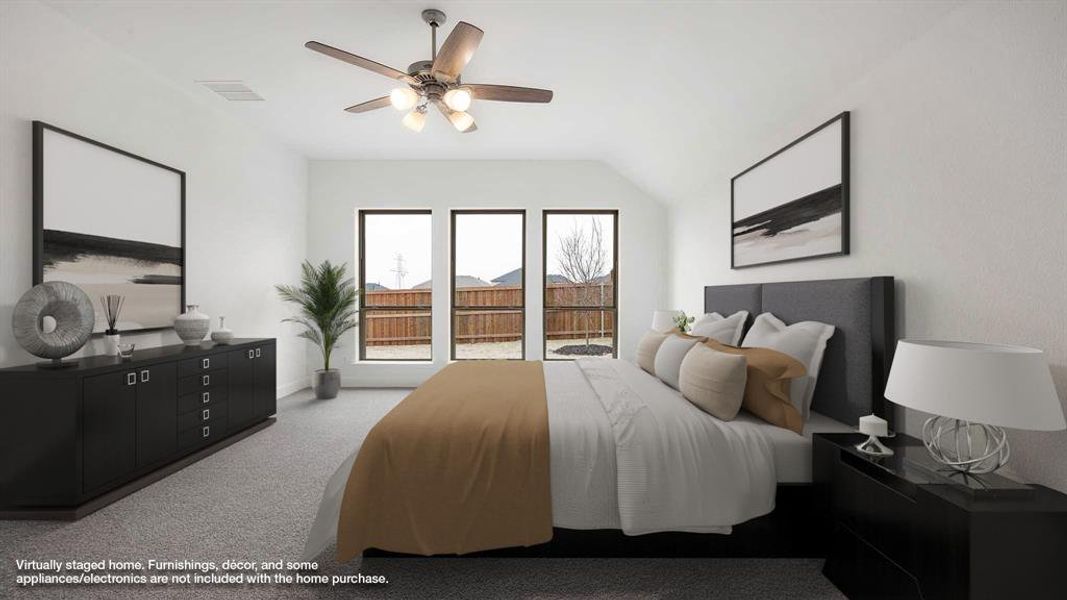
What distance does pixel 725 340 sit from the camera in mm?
3008

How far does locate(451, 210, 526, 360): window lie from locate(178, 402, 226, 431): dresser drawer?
264cm

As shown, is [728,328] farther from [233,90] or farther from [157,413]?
[233,90]

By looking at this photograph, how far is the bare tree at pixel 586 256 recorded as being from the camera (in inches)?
215

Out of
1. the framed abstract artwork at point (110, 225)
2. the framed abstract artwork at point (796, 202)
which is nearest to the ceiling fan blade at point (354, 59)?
the framed abstract artwork at point (110, 225)

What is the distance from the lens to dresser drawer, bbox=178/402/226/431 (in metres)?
2.91

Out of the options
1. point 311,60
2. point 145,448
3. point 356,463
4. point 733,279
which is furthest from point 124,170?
point 733,279

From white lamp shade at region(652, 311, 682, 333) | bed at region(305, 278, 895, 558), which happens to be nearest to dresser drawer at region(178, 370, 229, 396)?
bed at region(305, 278, 895, 558)

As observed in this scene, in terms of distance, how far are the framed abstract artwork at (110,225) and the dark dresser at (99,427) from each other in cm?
44

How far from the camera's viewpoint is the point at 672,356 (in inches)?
106

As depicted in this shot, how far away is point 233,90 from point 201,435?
2.78 meters

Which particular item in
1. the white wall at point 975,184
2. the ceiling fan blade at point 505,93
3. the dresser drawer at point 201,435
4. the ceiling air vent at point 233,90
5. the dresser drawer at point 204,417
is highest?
the ceiling air vent at point 233,90

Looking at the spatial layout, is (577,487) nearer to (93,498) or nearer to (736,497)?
(736,497)

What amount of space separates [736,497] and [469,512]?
1106 mm

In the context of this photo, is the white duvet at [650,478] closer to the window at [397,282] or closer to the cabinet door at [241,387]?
the cabinet door at [241,387]
